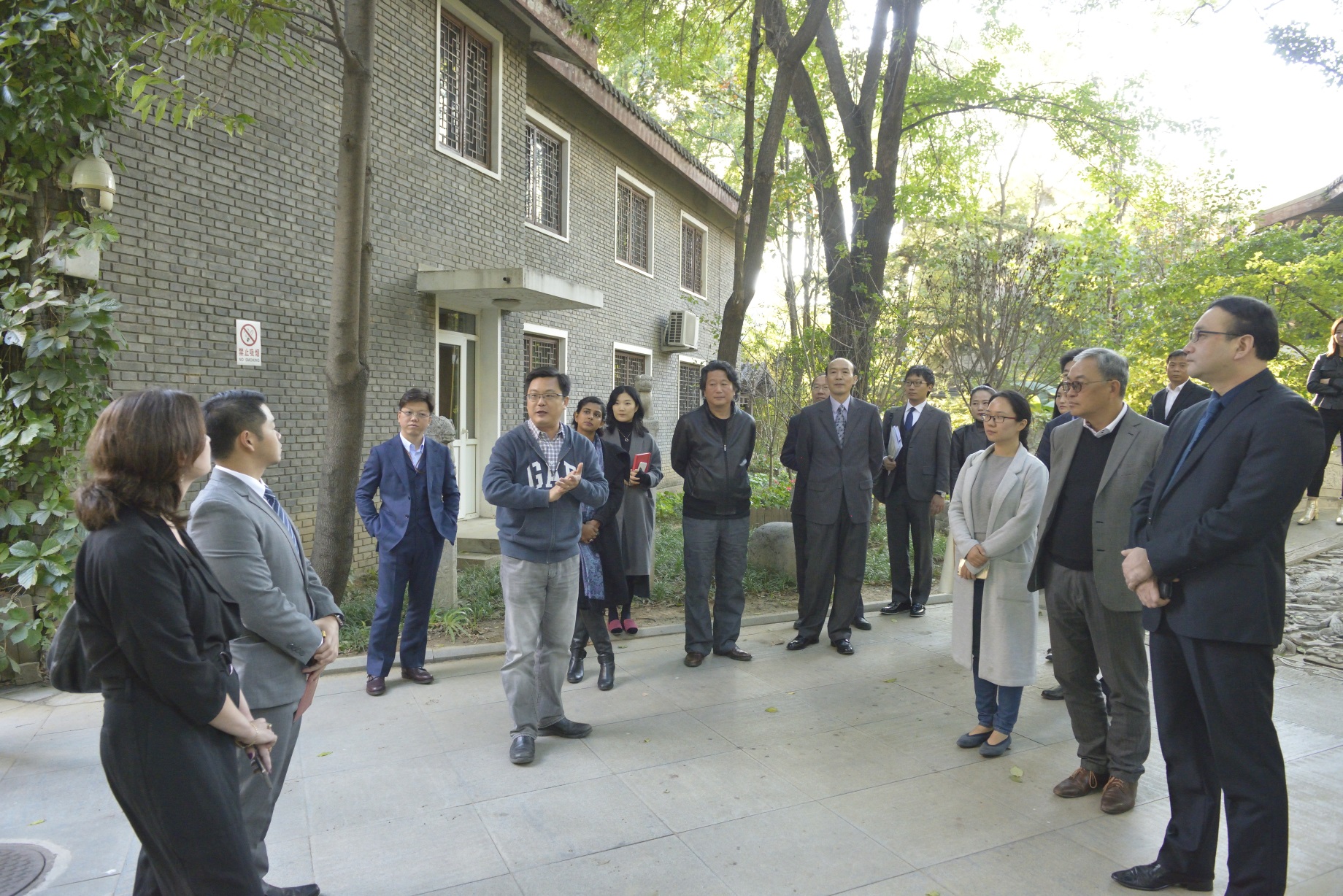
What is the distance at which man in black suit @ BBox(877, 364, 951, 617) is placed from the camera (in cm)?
737

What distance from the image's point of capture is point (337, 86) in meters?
8.48

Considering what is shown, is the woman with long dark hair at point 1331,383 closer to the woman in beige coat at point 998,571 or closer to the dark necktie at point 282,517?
the woman in beige coat at point 998,571

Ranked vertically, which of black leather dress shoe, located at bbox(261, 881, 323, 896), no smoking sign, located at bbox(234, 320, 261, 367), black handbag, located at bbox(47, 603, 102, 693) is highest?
no smoking sign, located at bbox(234, 320, 261, 367)

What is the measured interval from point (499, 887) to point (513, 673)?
4.36 feet

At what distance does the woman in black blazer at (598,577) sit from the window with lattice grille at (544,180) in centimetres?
794

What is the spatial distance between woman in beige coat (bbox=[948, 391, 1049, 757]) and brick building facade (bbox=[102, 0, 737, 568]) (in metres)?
6.16

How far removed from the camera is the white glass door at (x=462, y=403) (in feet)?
35.0

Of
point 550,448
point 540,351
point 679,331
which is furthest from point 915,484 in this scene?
point 679,331

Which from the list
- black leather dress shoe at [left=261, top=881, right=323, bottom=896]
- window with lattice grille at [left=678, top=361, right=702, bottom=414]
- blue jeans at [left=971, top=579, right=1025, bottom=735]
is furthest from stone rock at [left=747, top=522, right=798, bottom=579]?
window with lattice grille at [left=678, top=361, right=702, bottom=414]

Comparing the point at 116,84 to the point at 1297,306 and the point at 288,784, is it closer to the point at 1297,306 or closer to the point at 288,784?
the point at 288,784

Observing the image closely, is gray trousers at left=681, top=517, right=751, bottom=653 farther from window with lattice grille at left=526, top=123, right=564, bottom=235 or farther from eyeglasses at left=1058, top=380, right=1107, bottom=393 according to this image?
window with lattice grille at left=526, top=123, right=564, bottom=235

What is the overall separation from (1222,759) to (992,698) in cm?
164

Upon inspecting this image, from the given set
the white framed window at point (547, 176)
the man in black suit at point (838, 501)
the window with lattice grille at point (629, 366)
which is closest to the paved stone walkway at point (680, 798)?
the man in black suit at point (838, 501)

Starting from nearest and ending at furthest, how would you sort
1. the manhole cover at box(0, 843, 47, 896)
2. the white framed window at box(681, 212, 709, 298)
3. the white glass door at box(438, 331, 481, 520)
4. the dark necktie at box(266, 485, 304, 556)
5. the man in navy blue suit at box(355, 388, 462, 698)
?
the dark necktie at box(266, 485, 304, 556) → the manhole cover at box(0, 843, 47, 896) → the man in navy blue suit at box(355, 388, 462, 698) → the white glass door at box(438, 331, 481, 520) → the white framed window at box(681, 212, 709, 298)
